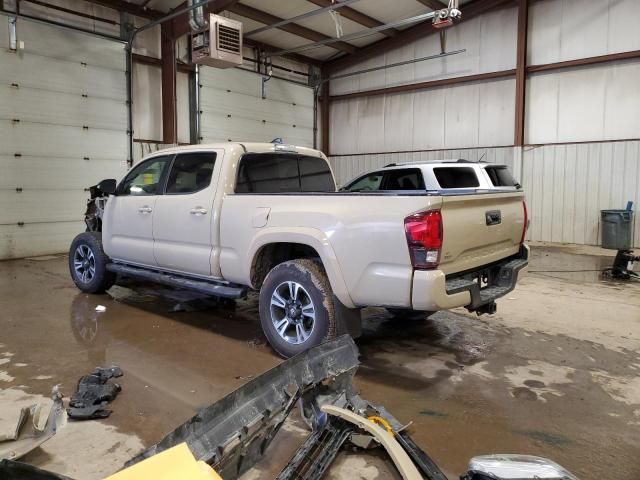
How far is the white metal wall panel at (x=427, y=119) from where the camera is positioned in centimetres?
1276

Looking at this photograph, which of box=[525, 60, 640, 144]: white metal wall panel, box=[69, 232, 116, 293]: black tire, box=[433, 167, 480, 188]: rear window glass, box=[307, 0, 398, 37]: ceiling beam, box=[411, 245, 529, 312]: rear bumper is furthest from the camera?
box=[307, 0, 398, 37]: ceiling beam

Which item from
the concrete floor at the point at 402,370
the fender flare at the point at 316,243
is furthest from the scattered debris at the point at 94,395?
the fender flare at the point at 316,243

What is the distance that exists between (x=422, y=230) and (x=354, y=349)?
841 mm

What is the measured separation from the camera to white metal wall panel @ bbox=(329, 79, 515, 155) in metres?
12.8

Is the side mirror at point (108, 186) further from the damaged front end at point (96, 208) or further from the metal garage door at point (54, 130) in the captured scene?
the metal garage door at point (54, 130)

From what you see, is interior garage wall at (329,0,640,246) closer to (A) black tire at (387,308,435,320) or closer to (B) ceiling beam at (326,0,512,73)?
(B) ceiling beam at (326,0,512,73)

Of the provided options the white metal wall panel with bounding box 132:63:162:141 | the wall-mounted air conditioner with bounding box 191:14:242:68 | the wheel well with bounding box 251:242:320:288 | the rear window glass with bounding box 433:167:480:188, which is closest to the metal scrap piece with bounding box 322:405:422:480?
the wheel well with bounding box 251:242:320:288

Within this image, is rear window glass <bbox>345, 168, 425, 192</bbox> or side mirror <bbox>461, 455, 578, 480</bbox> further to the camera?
rear window glass <bbox>345, 168, 425, 192</bbox>

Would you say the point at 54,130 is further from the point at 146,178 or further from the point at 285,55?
the point at 285,55

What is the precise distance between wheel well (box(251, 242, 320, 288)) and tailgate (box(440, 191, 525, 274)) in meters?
1.18

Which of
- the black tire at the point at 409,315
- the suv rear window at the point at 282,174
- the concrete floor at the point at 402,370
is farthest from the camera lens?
the black tire at the point at 409,315

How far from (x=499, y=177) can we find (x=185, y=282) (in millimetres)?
6065

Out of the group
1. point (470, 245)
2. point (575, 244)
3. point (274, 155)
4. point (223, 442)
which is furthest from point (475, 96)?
point (223, 442)

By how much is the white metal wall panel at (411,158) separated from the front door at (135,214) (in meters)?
9.61
